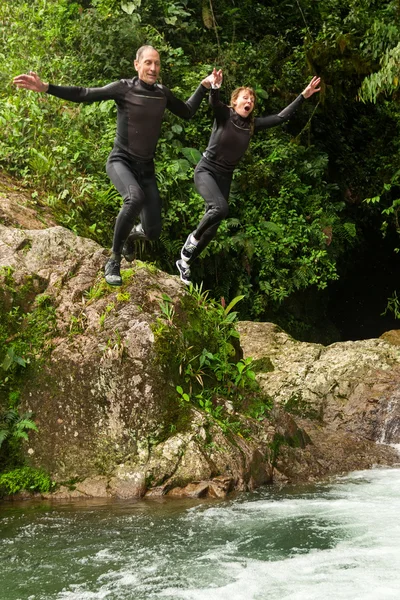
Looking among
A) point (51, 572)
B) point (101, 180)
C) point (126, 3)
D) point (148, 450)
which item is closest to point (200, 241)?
point (148, 450)

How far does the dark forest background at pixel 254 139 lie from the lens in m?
12.4

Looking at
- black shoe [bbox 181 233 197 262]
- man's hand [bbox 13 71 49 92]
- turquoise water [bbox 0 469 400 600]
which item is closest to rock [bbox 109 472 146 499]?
turquoise water [bbox 0 469 400 600]

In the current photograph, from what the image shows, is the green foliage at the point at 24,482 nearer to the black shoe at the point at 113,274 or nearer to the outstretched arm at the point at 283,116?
the black shoe at the point at 113,274

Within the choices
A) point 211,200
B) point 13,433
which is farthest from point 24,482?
point 211,200

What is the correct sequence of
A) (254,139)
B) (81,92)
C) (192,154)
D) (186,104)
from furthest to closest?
(254,139) < (192,154) < (186,104) < (81,92)

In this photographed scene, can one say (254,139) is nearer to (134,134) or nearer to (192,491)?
(134,134)

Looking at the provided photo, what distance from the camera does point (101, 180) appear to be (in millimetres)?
12594

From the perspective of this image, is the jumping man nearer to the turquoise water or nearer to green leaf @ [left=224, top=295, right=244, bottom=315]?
green leaf @ [left=224, top=295, right=244, bottom=315]

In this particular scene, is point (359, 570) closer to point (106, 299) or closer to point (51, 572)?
point (51, 572)

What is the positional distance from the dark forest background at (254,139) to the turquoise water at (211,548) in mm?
5434

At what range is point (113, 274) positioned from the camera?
24.5 ft

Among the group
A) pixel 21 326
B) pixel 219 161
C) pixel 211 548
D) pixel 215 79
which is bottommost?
pixel 211 548

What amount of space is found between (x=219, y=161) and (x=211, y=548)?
3.68 meters

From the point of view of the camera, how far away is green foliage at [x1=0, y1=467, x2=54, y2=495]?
780 centimetres
